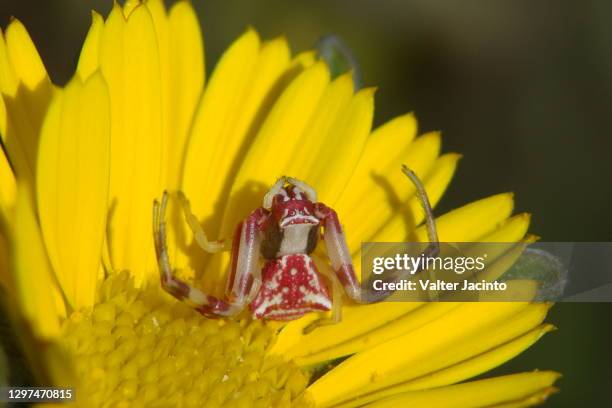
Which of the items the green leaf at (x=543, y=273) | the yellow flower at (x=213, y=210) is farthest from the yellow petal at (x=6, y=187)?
the green leaf at (x=543, y=273)

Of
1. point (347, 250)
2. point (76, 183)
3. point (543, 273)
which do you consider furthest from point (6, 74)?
point (543, 273)

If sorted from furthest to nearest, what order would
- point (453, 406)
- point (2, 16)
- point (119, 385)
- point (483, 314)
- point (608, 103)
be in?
point (608, 103) → point (2, 16) → point (483, 314) → point (453, 406) → point (119, 385)

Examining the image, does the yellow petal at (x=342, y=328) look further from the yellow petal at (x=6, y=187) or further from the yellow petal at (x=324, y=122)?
the yellow petal at (x=6, y=187)

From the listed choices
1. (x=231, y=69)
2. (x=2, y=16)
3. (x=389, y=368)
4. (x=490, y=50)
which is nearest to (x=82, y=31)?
(x=2, y=16)

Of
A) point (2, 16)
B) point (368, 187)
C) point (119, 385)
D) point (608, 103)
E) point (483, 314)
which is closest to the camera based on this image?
point (119, 385)

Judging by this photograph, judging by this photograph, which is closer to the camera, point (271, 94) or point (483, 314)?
point (483, 314)

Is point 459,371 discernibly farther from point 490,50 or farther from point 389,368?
point 490,50
